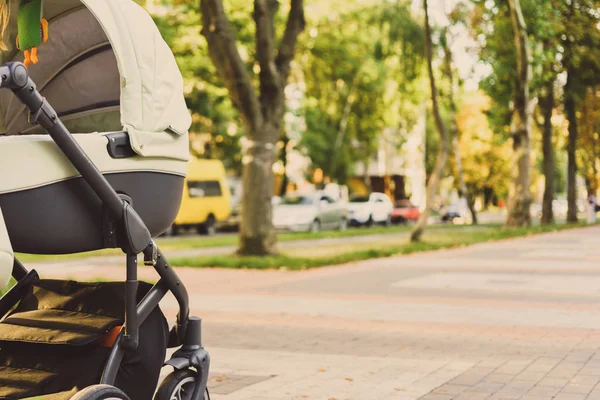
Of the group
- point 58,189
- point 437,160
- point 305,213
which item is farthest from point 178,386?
point 305,213

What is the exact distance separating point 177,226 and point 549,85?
14430mm

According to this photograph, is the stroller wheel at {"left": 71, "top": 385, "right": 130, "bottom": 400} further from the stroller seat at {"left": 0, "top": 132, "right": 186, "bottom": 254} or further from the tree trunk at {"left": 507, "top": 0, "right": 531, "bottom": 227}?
the tree trunk at {"left": 507, "top": 0, "right": 531, "bottom": 227}

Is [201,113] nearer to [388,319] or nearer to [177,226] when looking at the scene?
[177,226]

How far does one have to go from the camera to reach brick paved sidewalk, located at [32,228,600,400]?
7.00 m

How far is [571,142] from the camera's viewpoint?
4259 cm

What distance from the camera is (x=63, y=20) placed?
526cm

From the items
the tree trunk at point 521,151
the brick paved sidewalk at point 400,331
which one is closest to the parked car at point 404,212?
the tree trunk at point 521,151

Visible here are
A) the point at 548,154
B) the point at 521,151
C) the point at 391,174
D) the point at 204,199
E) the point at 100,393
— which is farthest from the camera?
the point at 391,174

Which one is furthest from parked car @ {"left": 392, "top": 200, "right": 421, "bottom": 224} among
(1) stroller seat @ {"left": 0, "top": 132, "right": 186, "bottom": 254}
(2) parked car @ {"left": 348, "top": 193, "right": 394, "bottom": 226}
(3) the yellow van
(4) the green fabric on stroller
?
(1) stroller seat @ {"left": 0, "top": 132, "right": 186, "bottom": 254}

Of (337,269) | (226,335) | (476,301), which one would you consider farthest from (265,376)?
(337,269)

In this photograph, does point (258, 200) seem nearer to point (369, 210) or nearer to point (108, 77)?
point (108, 77)

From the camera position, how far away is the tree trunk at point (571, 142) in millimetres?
40281

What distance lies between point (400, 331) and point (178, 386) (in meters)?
4.91

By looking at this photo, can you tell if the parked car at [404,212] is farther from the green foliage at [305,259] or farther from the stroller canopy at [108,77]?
the stroller canopy at [108,77]
